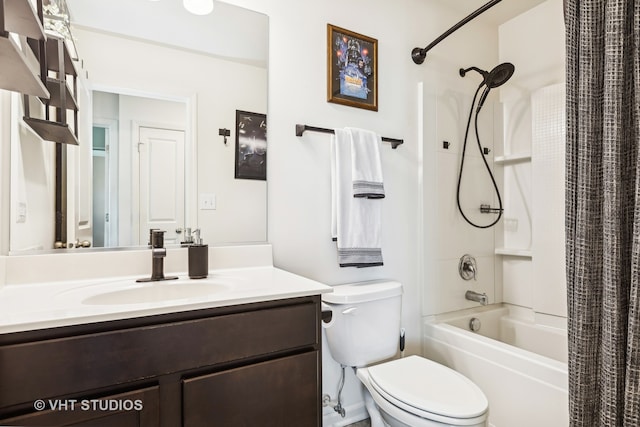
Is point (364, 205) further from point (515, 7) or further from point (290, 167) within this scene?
point (515, 7)

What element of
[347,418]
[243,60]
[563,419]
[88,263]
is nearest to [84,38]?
[243,60]

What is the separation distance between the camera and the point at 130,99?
1.34 metres

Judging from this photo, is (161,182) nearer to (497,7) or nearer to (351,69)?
(351,69)

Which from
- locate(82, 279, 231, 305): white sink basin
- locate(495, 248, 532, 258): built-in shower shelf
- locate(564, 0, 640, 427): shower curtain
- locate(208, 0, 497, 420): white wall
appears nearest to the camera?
locate(564, 0, 640, 427): shower curtain

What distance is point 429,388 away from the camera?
131 centimetres

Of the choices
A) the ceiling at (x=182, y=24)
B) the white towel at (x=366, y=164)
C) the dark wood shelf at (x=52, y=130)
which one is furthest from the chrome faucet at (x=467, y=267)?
the dark wood shelf at (x=52, y=130)

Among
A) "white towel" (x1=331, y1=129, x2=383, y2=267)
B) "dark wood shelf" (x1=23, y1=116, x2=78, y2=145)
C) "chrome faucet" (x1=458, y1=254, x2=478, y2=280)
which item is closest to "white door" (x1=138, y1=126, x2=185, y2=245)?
"dark wood shelf" (x1=23, y1=116, x2=78, y2=145)

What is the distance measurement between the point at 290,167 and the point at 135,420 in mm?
1141

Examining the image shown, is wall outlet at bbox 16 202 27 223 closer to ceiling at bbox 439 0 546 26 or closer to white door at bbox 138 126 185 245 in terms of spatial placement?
white door at bbox 138 126 185 245

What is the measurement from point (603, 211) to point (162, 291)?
138cm

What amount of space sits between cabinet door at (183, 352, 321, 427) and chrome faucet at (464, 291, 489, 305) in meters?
1.41

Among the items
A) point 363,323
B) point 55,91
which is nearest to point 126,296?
point 55,91

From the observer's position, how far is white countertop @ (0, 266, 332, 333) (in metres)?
0.78

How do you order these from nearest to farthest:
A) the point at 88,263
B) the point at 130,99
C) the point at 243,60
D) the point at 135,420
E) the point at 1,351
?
the point at 1,351 → the point at 135,420 → the point at 88,263 → the point at 130,99 → the point at 243,60
